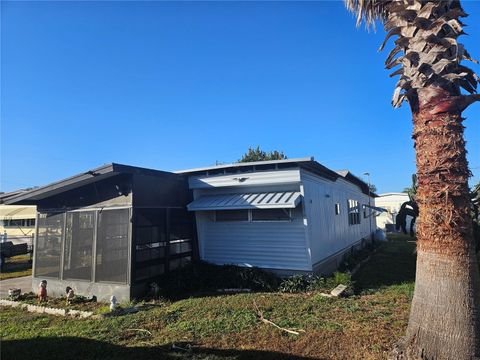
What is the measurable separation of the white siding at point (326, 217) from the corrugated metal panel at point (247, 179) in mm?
439

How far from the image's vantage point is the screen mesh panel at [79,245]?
9.27 meters

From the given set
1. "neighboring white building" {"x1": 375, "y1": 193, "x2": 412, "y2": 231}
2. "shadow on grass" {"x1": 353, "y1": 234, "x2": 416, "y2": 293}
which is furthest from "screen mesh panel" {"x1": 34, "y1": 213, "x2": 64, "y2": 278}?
"neighboring white building" {"x1": 375, "y1": 193, "x2": 412, "y2": 231}

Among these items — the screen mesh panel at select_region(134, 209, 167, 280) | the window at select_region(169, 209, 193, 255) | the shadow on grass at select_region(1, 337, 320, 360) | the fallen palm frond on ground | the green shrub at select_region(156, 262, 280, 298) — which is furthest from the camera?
the window at select_region(169, 209, 193, 255)

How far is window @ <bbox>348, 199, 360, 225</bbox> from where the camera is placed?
1614 centimetres

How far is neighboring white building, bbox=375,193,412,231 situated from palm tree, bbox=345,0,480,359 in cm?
3115

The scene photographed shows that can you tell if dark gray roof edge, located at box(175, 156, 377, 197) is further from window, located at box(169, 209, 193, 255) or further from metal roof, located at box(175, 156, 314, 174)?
window, located at box(169, 209, 193, 255)

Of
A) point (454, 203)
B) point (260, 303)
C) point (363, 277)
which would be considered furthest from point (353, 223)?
point (454, 203)

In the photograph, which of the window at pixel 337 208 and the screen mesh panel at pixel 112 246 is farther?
the window at pixel 337 208

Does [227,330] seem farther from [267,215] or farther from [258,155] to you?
[258,155]

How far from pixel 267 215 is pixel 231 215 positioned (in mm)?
1350

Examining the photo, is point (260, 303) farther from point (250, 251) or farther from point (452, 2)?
point (452, 2)

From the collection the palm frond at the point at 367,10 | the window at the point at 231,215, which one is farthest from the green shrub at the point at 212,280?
the palm frond at the point at 367,10

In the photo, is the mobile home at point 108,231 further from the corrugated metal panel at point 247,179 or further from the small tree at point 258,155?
the small tree at point 258,155

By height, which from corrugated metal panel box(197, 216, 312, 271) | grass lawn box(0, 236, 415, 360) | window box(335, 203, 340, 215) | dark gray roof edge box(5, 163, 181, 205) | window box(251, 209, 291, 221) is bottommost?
grass lawn box(0, 236, 415, 360)
